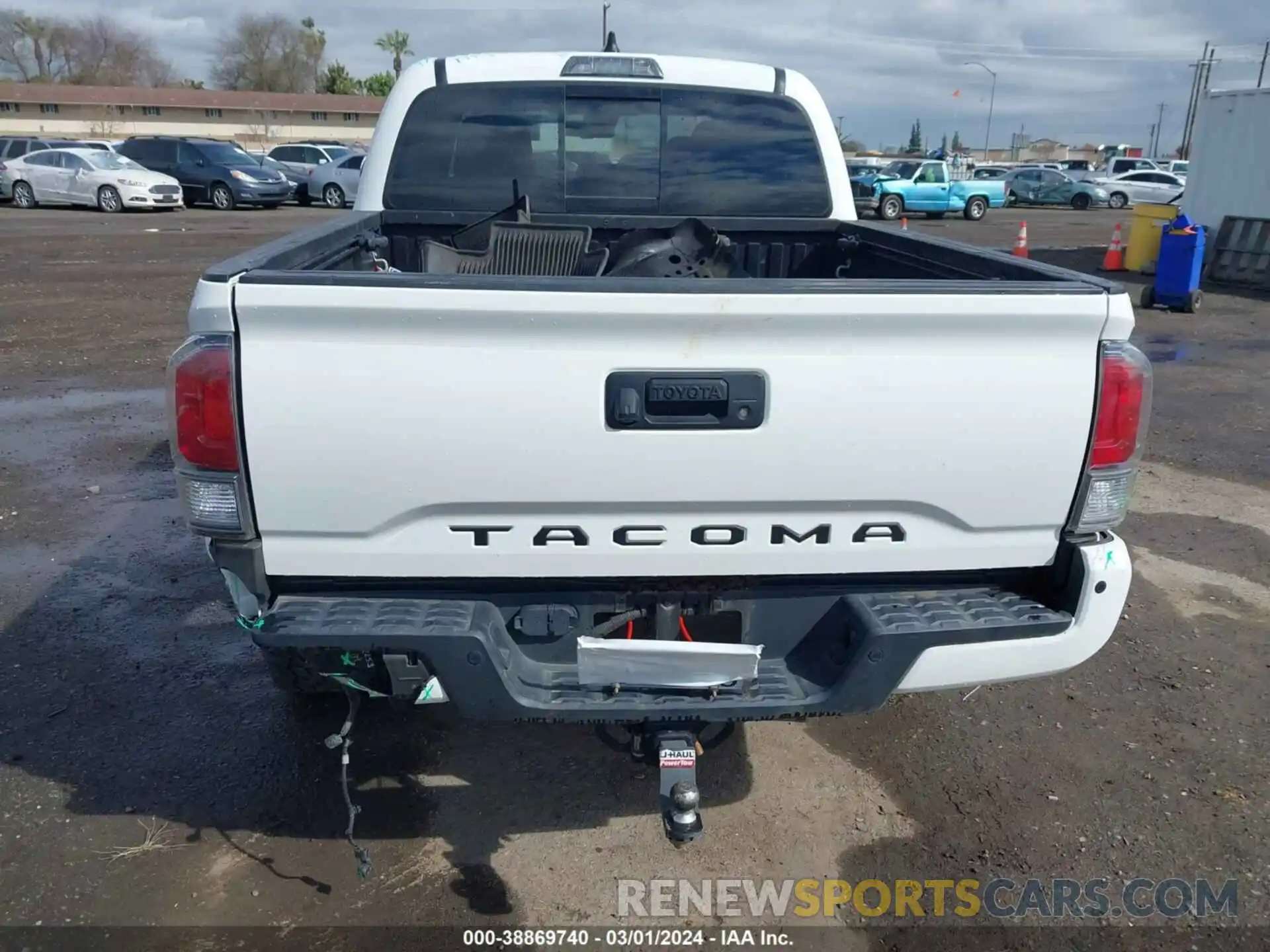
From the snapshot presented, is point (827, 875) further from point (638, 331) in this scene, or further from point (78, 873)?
point (78, 873)

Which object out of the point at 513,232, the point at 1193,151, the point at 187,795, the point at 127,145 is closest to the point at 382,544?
the point at 187,795

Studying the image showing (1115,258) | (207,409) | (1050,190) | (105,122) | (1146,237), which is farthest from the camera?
(105,122)

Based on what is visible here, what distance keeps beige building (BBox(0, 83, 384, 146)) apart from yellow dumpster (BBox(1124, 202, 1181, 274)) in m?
57.1

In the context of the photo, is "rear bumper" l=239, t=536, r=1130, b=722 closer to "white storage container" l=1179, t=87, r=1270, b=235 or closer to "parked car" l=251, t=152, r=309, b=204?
"white storage container" l=1179, t=87, r=1270, b=235

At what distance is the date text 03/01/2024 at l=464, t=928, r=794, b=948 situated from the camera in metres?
2.80

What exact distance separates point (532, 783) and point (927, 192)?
99.3 ft

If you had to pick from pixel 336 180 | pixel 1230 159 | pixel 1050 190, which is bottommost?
pixel 1050 190

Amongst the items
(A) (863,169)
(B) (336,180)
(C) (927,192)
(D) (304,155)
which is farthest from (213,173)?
(A) (863,169)

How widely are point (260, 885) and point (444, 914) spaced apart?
57cm

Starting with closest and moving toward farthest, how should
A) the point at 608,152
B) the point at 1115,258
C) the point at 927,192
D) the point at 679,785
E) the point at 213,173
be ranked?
the point at 679,785 → the point at 608,152 → the point at 1115,258 → the point at 213,173 → the point at 927,192

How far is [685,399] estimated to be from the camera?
2.46 metres

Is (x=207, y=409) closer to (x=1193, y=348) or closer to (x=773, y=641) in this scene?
(x=773, y=641)

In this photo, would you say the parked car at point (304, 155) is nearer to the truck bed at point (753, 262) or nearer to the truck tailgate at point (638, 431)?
the truck bed at point (753, 262)

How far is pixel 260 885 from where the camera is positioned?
297 centimetres
